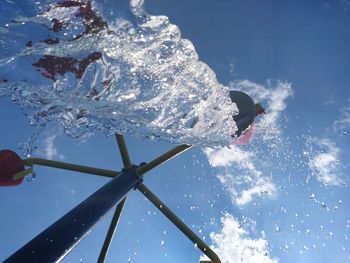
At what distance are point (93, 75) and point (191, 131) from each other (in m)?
1.58

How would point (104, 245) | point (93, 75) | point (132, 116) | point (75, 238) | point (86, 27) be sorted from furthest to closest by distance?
point (104, 245), point (132, 116), point (93, 75), point (86, 27), point (75, 238)

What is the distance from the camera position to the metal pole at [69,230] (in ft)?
9.20

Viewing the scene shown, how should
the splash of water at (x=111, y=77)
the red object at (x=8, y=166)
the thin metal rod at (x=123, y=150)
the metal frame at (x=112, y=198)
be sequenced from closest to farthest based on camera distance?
the metal frame at (x=112, y=198) → the splash of water at (x=111, y=77) → the red object at (x=8, y=166) → the thin metal rod at (x=123, y=150)

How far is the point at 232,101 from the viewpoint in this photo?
5.11 metres

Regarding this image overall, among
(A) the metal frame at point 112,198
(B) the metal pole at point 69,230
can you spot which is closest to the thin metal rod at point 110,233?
(A) the metal frame at point 112,198

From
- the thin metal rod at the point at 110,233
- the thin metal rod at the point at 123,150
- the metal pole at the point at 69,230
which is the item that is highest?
the thin metal rod at the point at 123,150

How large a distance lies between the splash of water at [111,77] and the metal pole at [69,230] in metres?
1.02

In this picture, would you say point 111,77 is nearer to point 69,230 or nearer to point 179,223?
point 69,230

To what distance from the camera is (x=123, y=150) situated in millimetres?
5309

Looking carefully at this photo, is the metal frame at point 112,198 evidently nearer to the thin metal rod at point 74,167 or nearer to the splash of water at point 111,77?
the thin metal rod at point 74,167

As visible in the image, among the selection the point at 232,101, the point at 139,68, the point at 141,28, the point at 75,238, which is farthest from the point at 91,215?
the point at 232,101

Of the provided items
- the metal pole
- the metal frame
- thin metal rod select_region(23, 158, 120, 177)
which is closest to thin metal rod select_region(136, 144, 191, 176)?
→ the metal frame

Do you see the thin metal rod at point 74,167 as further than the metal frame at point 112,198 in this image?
Yes

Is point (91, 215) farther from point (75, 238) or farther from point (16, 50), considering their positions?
point (16, 50)
